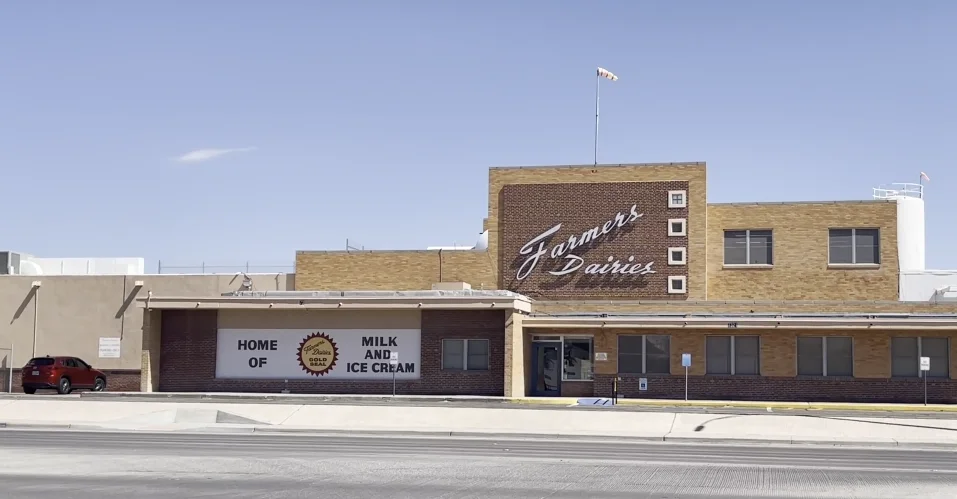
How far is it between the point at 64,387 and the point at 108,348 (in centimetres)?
372

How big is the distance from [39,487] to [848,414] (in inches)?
1020

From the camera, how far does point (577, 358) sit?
145 feet

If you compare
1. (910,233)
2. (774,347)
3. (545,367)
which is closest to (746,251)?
(774,347)

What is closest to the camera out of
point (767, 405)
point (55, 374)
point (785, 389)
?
point (767, 405)

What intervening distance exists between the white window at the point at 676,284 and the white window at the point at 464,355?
8.43 m

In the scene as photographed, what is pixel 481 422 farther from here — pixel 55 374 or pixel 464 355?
pixel 55 374

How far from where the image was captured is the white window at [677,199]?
46.2 m

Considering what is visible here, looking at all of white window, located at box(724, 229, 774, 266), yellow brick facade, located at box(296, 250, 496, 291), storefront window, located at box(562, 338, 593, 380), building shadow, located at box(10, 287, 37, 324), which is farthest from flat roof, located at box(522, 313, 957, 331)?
building shadow, located at box(10, 287, 37, 324)

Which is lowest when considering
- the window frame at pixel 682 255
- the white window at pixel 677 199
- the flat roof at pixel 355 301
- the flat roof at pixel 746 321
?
the flat roof at pixel 746 321

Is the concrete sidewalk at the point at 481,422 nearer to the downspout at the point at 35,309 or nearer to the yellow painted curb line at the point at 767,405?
the yellow painted curb line at the point at 767,405

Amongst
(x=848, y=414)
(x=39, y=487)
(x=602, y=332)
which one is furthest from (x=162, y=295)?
(x=39, y=487)

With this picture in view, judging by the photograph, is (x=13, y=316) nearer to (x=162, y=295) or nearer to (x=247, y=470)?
(x=162, y=295)

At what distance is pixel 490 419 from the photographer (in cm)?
3234

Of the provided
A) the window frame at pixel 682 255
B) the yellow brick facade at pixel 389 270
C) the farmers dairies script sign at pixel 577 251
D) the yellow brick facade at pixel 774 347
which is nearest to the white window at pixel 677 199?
the farmers dairies script sign at pixel 577 251
